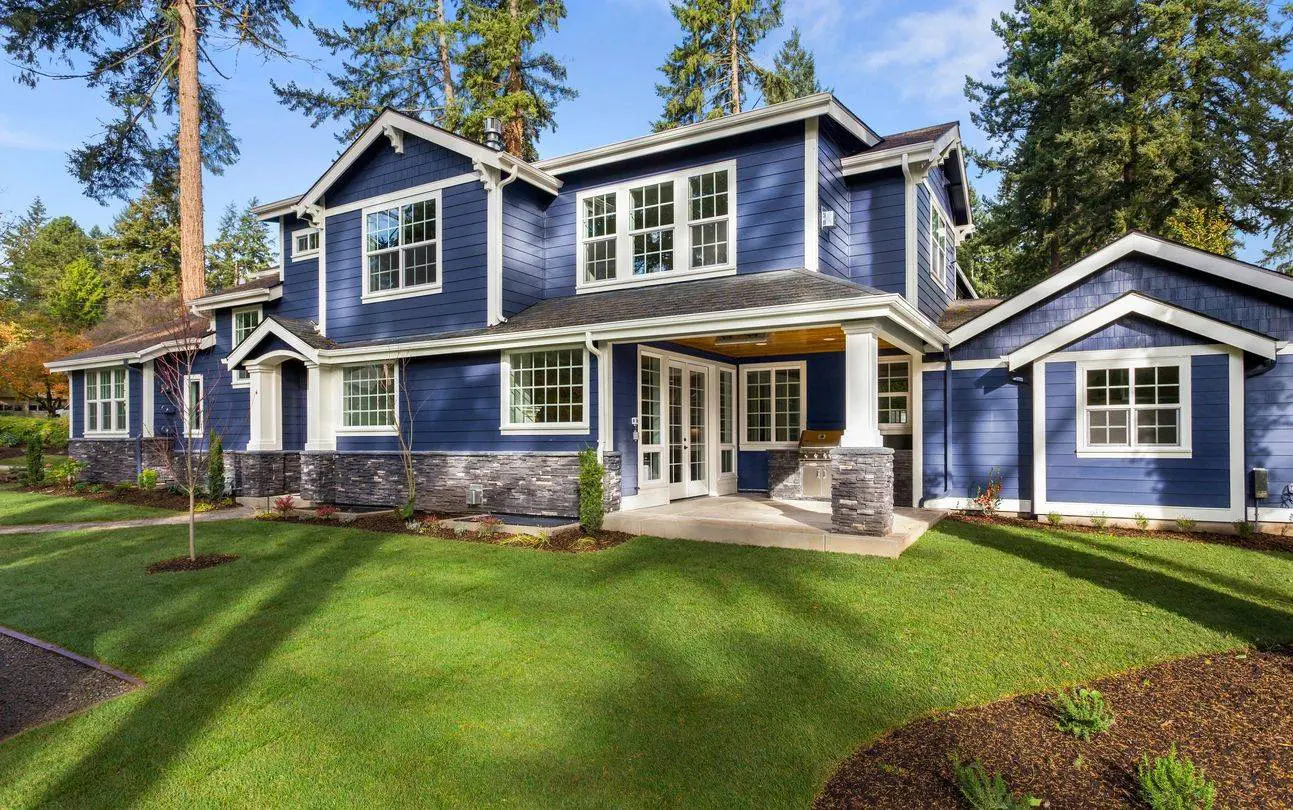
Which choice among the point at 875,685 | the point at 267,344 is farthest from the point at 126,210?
the point at 875,685

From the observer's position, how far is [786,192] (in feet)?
32.5

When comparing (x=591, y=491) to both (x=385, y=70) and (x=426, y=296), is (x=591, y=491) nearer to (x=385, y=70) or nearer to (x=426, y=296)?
(x=426, y=296)

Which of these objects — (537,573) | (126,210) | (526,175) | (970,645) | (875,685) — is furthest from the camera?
(126,210)

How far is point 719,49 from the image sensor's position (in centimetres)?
2191

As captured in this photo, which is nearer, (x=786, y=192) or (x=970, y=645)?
(x=970, y=645)

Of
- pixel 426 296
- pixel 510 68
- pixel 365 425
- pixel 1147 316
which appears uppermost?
pixel 510 68

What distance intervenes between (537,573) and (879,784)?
4471mm

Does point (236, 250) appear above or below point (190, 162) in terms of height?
above

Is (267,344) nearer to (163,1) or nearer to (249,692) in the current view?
(249,692)

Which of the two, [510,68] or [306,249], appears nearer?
[306,249]

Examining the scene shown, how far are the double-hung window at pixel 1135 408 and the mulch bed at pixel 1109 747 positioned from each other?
226 inches

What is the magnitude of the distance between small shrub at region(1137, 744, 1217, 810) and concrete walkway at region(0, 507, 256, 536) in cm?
1214

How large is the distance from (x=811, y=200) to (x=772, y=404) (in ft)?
12.8

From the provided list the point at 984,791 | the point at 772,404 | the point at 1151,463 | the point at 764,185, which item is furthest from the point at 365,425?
the point at 1151,463
